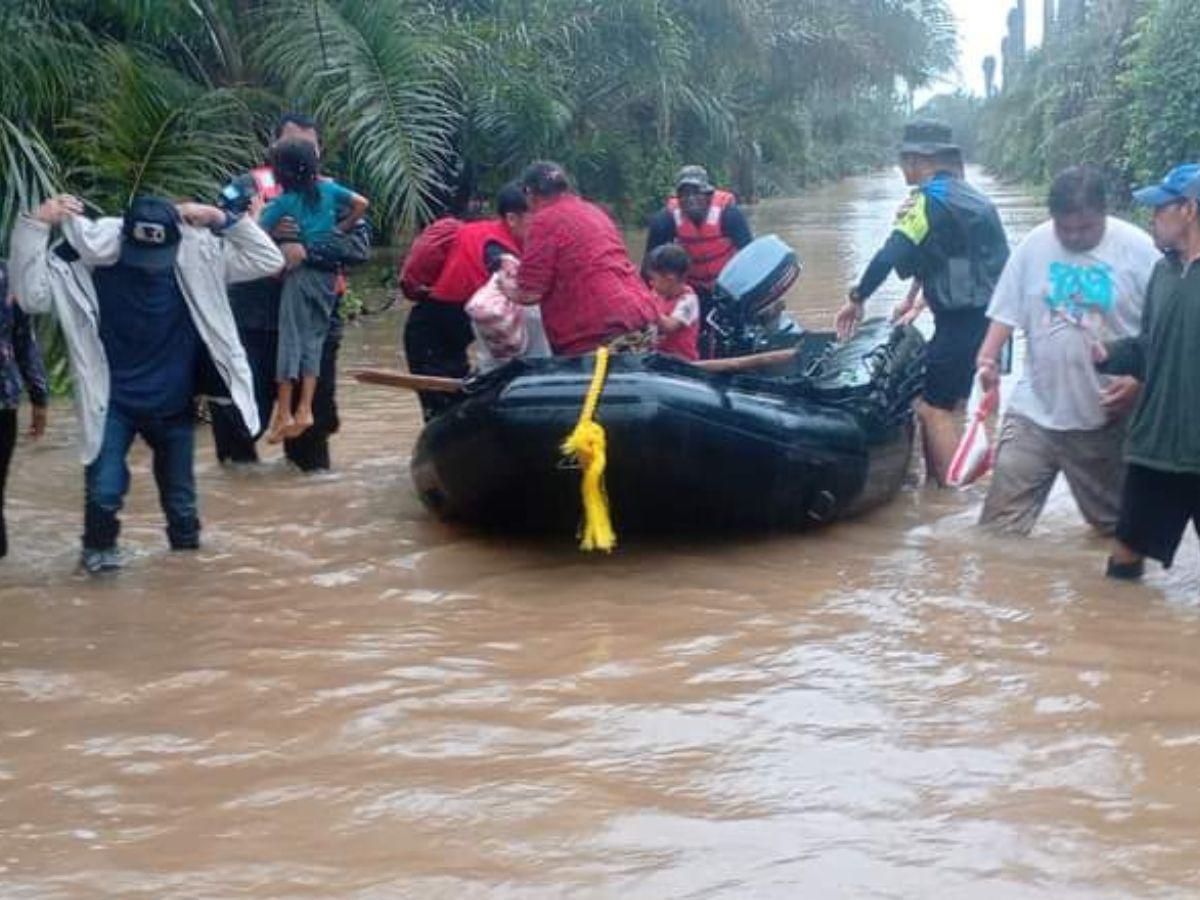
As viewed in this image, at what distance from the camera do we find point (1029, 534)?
7594mm

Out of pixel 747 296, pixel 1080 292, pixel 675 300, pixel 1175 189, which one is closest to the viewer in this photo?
pixel 1175 189

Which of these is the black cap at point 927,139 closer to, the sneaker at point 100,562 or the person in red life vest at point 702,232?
the person in red life vest at point 702,232

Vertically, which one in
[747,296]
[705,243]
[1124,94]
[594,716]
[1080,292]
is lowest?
[594,716]

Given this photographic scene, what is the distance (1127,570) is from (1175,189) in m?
1.54

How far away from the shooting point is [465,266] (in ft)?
27.9

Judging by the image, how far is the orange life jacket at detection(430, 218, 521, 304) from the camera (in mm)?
8422

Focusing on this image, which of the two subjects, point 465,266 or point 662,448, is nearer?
point 662,448

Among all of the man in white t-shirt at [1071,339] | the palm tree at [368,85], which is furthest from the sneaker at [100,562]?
the palm tree at [368,85]

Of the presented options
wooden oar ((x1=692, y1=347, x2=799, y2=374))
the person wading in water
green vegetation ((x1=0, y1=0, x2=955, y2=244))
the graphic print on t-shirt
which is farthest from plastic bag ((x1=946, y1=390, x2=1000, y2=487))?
green vegetation ((x1=0, y1=0, x2=955, y2=244))

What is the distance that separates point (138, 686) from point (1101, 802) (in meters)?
3.00

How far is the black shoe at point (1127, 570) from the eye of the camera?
6.73 meters

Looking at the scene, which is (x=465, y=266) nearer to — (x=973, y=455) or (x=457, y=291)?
(x=457, y=291)

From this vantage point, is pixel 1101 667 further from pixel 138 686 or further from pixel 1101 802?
pixel 138 686

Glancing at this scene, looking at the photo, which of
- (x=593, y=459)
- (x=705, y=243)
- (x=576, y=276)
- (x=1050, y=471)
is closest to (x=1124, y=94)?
(x=705, y=243)
